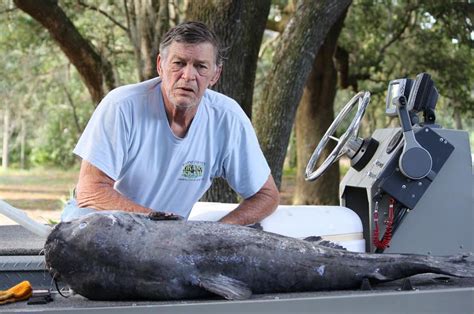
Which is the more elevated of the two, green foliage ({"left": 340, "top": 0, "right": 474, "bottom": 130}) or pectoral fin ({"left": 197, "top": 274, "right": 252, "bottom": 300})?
green foliage ({"left": 340, "top": 0, "right": 474, "bottom": 130})

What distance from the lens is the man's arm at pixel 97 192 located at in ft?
10.0

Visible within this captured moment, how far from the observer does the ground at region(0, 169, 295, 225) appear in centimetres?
1738

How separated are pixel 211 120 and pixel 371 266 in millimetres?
1091

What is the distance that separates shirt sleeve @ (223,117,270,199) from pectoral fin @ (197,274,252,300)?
3.54 ft

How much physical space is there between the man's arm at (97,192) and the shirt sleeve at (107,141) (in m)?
0.03

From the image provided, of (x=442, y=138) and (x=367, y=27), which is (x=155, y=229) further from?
(x=367, y=27)

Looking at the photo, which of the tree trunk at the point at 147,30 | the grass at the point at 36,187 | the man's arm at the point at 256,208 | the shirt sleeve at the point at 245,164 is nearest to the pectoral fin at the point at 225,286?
the man's arm at the point at 256,208

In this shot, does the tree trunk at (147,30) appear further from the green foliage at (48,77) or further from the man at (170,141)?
the man at (170,141)

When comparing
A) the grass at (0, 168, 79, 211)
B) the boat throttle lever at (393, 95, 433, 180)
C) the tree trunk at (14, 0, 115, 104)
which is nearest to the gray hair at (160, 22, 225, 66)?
the boat throttle lever at (393, 95, 433, 180)

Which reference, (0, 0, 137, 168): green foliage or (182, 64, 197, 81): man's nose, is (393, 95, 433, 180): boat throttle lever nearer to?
(182, 64, 197, 81): man's nose

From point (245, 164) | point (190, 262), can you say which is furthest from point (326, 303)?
point (245, 164)

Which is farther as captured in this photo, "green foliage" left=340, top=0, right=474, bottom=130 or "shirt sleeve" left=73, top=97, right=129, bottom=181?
"green foliage" left=340, top=0, right=474, bottom=130

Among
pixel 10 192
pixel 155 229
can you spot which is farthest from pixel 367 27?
pixel 155 229

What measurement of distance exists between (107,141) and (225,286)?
0.98 m
